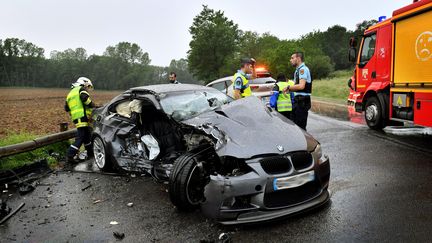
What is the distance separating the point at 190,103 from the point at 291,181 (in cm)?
244

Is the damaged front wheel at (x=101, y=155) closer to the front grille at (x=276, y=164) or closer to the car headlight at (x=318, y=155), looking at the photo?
the front grille at (x=276, y=164)

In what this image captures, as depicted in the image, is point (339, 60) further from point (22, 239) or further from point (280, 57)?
point (22, 239)

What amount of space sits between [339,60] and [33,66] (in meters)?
82.2

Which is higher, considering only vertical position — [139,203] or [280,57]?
[280,57]

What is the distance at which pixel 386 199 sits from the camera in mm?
4234

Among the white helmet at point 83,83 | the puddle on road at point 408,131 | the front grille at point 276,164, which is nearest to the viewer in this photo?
the front grille at point 276,164

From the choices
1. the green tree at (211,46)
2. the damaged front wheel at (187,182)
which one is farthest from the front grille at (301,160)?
the green tree at (211,46)

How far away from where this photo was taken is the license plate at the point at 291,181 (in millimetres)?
3615

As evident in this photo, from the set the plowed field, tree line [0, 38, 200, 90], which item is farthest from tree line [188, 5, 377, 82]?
tree line [0, 38, 200, 90]

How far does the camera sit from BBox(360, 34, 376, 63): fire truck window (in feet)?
30.3

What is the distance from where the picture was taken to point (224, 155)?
12.7ft

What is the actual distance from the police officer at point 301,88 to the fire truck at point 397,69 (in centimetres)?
235

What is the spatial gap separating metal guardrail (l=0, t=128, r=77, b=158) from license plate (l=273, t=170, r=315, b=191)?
5.17 m

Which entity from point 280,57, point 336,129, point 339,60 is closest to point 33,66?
point 280,57
